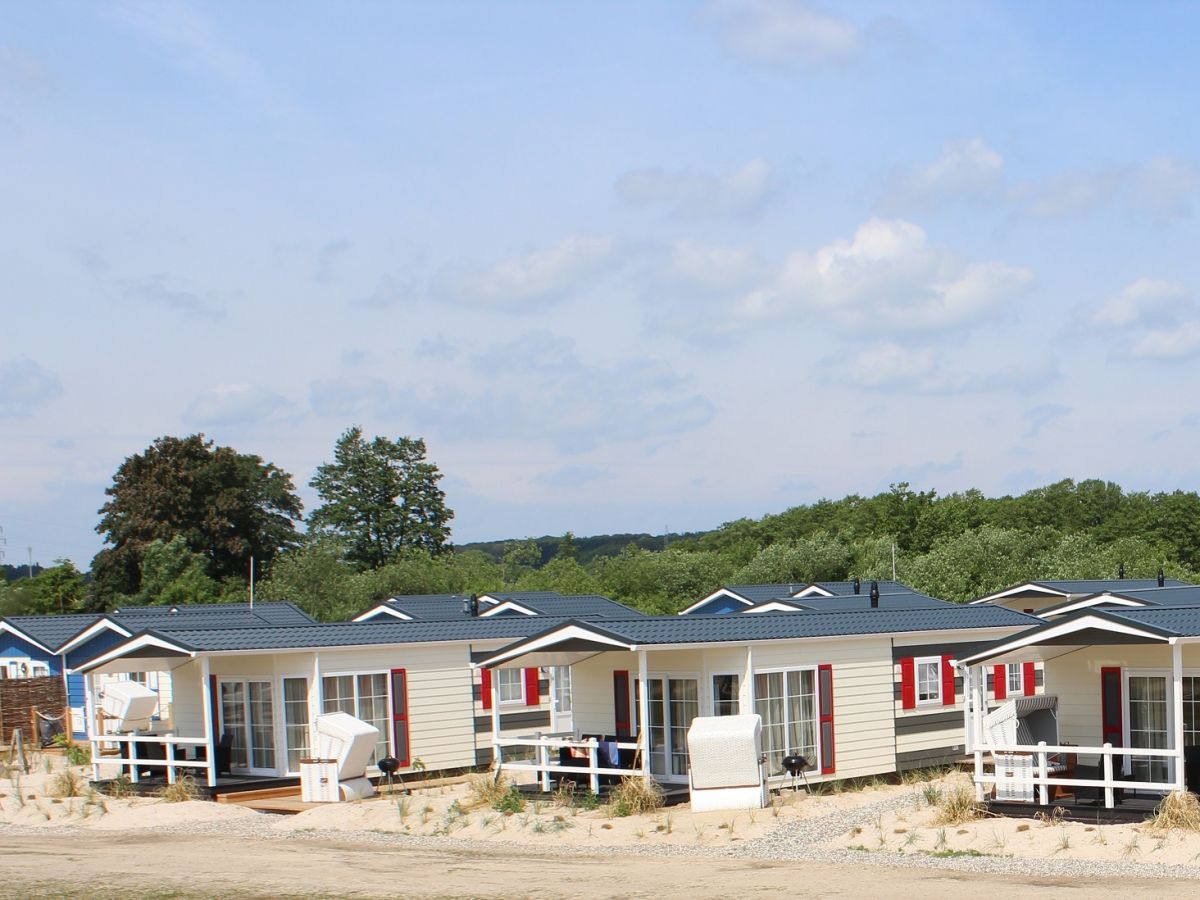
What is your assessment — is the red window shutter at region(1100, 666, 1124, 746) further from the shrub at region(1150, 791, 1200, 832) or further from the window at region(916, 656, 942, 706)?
the window at region(916, 656, 942, 706)

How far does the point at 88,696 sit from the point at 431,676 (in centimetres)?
866

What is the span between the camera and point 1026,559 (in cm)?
4453

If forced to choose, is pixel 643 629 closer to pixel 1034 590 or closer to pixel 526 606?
pixel 526 606

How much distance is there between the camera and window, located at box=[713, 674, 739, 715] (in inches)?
794

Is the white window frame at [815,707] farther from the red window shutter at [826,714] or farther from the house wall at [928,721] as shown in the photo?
the house wall at [928,721]

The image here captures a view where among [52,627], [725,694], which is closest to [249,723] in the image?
[725,694]

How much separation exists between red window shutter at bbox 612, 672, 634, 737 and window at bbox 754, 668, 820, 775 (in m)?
2.15

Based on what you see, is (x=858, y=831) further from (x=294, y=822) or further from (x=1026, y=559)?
(x=1026, y=559)

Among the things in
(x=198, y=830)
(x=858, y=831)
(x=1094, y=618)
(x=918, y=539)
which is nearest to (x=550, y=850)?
(x=858, y=831)

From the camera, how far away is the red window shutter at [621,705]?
21.4 meters

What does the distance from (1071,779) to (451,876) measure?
7758mm

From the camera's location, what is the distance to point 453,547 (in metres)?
69.8

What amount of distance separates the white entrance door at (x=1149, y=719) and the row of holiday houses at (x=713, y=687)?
25 millimetres

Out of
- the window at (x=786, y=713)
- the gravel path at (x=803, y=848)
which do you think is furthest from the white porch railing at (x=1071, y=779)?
the window at (x=786, y=713)
